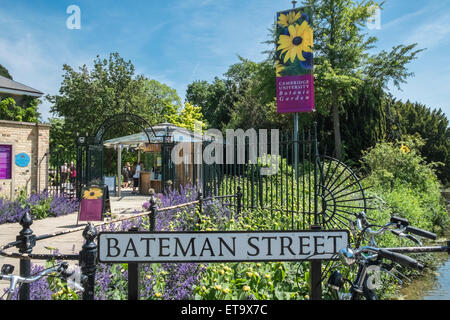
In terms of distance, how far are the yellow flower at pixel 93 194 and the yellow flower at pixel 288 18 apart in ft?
40.8

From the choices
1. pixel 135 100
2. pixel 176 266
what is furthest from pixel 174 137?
pixel 135 100

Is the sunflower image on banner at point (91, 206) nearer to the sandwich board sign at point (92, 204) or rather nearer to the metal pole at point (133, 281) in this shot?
the sandwich board sign at point (92, 204)

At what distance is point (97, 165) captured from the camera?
434 inches

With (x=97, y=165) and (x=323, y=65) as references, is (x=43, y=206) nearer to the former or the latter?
(x=97, y=165)

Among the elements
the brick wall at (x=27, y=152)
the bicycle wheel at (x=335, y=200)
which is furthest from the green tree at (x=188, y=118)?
the bicycle wheel at (x=335, y=200)

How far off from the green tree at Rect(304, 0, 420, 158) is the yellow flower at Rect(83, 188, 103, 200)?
15.4 metres

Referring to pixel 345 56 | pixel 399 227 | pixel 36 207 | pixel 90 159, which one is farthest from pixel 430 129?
pixel 399 227

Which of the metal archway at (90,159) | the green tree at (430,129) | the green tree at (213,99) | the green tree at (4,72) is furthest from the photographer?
the green tree at (4,72)

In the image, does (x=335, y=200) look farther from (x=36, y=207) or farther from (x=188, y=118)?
(x=188, y=118)

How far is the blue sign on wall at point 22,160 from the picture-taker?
1109 centimetres

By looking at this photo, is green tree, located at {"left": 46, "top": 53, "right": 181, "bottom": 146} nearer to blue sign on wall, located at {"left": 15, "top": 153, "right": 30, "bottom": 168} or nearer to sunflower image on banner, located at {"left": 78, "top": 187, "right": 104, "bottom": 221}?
blue sign on wall, located at {"left": 15, "top": 153, "right": 30, "bottom": 168}

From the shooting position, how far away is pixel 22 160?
36.7 feet

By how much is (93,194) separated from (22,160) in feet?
14.4
